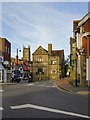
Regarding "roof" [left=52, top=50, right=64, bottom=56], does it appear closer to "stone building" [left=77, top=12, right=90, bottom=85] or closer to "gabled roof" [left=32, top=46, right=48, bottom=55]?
"gabled roof" [left=32, top=46, right=48, bottom=55]

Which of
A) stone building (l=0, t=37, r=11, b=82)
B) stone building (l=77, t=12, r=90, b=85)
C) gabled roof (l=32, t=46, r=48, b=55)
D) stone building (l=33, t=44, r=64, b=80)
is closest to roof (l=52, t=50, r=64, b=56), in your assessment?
stone building (l=33, t=44, r=64, b=80)

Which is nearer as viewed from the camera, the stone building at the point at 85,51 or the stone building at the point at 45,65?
the stone building at the point at 85,51

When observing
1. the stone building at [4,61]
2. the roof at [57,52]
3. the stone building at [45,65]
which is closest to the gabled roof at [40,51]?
the stone building at [45,65]

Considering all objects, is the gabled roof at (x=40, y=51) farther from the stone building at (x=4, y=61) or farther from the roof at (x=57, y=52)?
the stone building at (x=4, y=61)

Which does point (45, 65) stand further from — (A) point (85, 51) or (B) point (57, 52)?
(A) point (85, 51)

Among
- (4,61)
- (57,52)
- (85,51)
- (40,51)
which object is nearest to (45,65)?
(40,51)

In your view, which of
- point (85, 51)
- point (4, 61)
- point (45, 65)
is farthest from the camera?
point (45, 65)

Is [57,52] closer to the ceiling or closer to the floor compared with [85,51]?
closer to the ceiling

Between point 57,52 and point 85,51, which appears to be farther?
point 57,52

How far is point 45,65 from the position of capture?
421 feet

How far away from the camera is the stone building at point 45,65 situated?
12650 cm

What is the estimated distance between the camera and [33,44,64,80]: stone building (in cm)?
12650

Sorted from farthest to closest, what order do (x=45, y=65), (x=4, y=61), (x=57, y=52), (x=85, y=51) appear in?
(x=57, y=52) < (x=45, y=65) < (x=4, y=61) < (x=85, y=51)

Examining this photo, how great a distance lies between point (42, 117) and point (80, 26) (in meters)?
31.4
